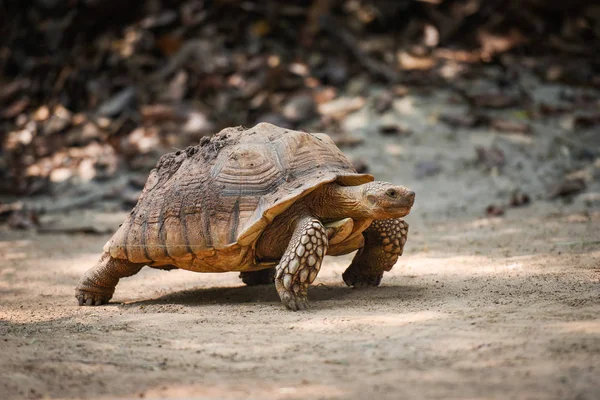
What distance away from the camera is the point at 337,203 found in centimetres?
430

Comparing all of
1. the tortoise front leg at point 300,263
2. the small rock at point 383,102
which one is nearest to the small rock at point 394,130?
the small rock at point 383,102

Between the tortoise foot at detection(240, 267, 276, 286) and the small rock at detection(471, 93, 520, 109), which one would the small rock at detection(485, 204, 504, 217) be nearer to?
the small rock at detection(471, 93, 520, 109)

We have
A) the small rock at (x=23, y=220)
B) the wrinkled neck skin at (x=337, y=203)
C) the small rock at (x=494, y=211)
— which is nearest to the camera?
the wrinkled neck skin at (x=337, y=203)

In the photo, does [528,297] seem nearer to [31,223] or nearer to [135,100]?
[31,223]

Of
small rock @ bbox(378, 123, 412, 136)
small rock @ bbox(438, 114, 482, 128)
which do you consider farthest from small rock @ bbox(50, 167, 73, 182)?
small rock @ bbox(438, 114, 482, 128)

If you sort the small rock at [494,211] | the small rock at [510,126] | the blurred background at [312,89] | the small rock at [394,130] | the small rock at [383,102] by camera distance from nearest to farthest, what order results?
1. the small rock at [494,211]
2. the blurred background at [312,89]
3. the small rock at [510,126]
4. the small rock at [394,130]
5. the small rock at [383,102]

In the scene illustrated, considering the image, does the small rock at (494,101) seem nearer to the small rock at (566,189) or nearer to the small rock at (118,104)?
the small rock at (566,189)

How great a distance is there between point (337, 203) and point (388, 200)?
0.34 m

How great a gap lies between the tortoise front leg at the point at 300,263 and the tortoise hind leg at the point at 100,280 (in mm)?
1219

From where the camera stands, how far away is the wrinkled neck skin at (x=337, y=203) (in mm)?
4203

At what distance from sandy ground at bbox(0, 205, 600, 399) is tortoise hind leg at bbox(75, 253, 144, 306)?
0.34ft

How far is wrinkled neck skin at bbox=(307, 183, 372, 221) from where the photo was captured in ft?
13.8

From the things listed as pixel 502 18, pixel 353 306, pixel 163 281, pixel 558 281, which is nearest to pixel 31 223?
pixel 163 281

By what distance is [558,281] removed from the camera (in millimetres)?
4113
